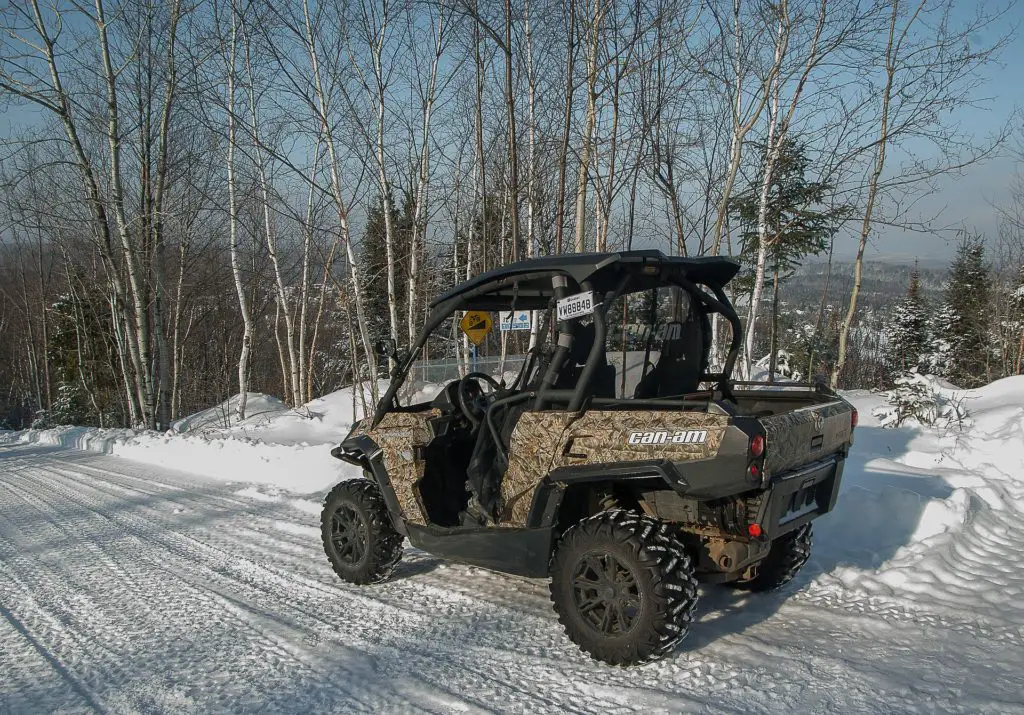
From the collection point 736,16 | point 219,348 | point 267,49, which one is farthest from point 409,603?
point 219,348

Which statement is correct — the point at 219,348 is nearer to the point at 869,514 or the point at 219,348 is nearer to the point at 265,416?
the point at 265,416

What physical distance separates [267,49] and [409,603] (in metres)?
8.59

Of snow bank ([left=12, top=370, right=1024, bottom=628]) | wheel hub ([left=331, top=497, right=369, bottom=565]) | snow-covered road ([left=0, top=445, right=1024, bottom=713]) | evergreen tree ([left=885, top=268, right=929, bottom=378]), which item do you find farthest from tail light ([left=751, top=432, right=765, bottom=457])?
evergreen tree ([left=885, top=268, right=929, bottom=378])

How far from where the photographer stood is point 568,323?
4.25 metres

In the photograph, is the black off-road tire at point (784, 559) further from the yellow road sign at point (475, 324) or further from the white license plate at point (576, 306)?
the yellow road sign at point (475, 324)

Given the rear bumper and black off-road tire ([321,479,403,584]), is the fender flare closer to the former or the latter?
black off-road tire ([321,479,403,584])

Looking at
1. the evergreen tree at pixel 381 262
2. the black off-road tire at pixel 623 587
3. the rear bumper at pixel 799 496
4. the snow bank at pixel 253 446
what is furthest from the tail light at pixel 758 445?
the snow bank at pixel 253 446

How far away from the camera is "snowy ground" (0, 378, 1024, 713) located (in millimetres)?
3463

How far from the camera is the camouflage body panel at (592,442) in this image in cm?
356

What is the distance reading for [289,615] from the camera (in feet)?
15.4

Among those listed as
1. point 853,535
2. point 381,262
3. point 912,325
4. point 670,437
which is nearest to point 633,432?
point 670,437

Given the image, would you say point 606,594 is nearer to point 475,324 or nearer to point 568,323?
point 568,323

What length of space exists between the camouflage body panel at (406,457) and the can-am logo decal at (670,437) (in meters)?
1.82

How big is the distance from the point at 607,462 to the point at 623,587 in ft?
2.13
